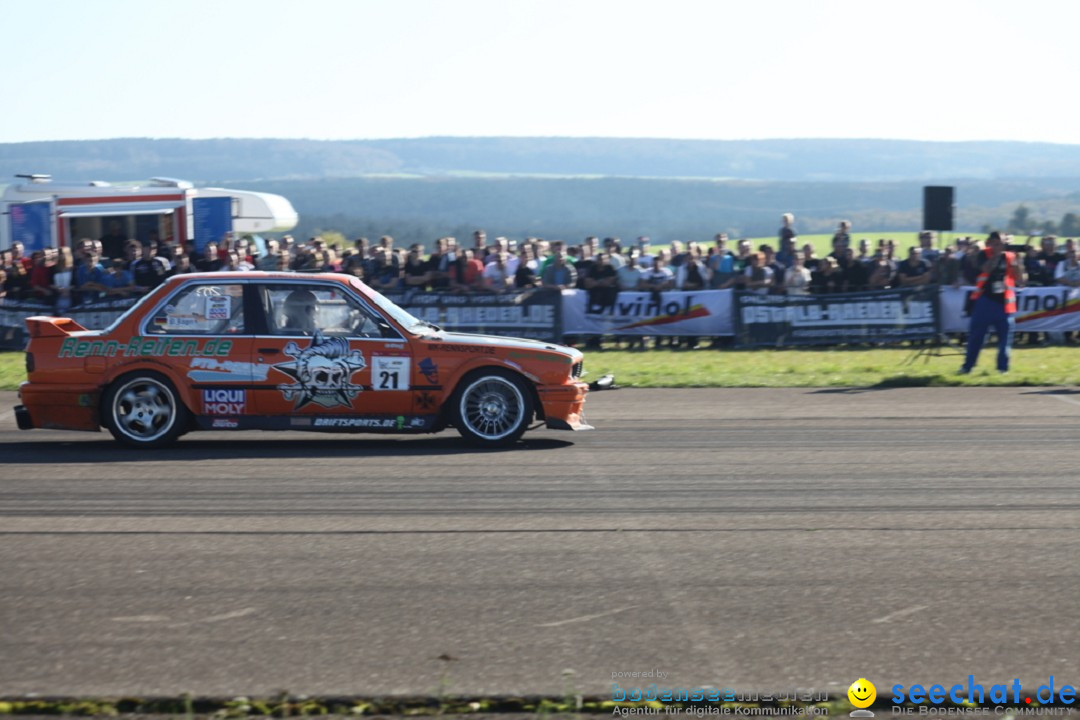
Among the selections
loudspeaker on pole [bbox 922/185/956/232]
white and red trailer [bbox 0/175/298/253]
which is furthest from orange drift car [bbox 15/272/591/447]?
white and red trailer [bbox 0/175/298/253]

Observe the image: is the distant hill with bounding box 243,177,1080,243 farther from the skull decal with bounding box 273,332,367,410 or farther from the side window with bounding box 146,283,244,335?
the skull decal with bounding box 273,332,367,410

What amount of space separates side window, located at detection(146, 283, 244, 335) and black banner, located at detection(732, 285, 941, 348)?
10975mm

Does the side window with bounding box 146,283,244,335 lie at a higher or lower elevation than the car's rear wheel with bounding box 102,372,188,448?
higher

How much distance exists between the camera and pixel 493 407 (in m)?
10.9

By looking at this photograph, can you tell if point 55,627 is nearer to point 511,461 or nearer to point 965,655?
point 965,655

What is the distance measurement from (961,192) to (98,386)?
15792 centimetres

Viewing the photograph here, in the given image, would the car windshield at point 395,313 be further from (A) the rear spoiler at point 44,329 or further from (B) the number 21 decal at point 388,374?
(A) the rear spoiler at point 44,329

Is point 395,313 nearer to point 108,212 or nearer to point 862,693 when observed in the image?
point 862,693

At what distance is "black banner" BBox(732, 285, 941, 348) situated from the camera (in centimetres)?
2020

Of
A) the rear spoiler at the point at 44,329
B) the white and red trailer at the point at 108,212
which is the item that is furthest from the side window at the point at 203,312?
the white and red trailer at the point at 108,212

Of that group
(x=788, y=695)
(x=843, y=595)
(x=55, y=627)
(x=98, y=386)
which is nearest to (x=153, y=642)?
(x=55, y=627)

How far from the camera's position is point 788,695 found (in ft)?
16.6

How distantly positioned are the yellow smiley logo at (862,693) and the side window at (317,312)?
21.0ft

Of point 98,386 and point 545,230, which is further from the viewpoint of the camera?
point 545,230
